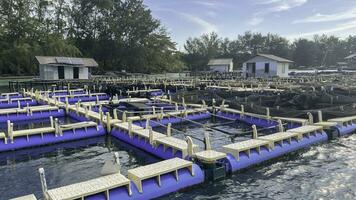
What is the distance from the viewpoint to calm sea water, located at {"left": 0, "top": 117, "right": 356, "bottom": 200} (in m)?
10.4

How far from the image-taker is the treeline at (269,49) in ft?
323

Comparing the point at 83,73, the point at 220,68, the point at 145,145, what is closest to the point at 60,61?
the point at 83,73

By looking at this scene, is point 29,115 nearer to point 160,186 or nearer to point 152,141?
point 152,141

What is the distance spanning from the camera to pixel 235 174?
1187 centimetres

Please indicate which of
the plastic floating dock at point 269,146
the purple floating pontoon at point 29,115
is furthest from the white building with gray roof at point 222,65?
the plastic floating dock at point 269,146

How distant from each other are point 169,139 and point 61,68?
1522 inches

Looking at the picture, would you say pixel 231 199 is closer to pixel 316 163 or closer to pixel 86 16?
pixel 316 163

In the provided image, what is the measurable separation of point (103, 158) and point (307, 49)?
94022mm

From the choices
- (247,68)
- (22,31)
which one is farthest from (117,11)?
(247,68)

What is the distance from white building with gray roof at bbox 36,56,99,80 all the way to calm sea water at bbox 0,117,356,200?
33.7 m

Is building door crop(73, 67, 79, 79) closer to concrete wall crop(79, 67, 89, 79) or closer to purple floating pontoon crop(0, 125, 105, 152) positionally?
concrete wall crop(79, 67, 89, 79)

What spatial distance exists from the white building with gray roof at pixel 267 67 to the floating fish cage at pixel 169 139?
102 ft

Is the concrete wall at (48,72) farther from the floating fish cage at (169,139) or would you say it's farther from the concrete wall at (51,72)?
the floating fish cage at (169,139)

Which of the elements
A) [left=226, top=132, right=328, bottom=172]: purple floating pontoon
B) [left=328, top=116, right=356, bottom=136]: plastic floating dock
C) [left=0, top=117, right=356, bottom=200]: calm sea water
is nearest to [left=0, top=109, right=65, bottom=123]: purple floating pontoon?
[left=0, top=117, right=356, bottom=200]: calm sea water
